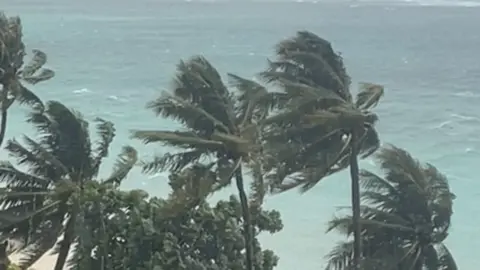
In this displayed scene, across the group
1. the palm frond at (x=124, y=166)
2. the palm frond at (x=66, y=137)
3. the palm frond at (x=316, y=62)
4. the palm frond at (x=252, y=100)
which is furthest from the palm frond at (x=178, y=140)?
the palm frond at (x=316, y=62)

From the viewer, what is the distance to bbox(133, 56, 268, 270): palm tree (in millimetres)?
15742

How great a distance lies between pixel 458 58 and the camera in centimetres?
7850

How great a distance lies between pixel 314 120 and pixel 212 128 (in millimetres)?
1839

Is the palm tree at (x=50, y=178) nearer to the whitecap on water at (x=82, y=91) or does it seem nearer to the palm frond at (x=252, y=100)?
the palm frond at (x=252, y=100)

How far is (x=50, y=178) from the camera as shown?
1748cm

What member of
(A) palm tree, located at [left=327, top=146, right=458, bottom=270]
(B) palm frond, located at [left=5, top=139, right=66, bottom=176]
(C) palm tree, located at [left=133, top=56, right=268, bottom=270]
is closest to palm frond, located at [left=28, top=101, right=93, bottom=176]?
(B) palm frond, located at [left=5, top=139, right=66, bottom=176]

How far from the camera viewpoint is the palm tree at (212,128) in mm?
15742

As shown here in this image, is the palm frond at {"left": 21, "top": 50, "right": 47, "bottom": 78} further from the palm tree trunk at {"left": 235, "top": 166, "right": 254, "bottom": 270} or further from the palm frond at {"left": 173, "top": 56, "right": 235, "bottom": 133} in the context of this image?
the palm tree trunk at {"left": 235, "top": 166, "right": 254, "bottom": 270}

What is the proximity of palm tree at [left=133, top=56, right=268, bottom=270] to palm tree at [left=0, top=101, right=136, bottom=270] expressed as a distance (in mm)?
1655

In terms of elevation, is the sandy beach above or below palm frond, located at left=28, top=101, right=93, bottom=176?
below

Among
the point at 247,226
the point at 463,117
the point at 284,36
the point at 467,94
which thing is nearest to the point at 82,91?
the point at 463,117

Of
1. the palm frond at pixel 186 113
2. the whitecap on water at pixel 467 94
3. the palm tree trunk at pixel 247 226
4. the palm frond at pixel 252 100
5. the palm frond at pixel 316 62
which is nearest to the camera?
the palm tree trunk at pixel 247 226

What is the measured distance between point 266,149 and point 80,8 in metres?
129

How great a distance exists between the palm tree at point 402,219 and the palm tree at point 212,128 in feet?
6.87
